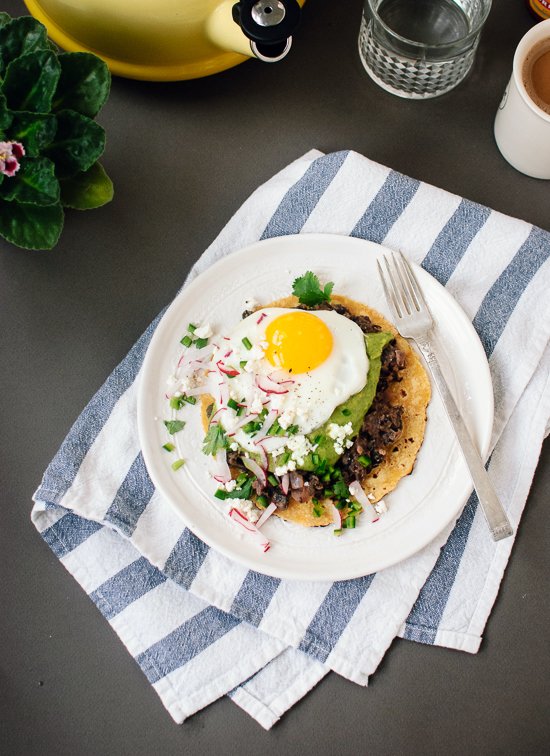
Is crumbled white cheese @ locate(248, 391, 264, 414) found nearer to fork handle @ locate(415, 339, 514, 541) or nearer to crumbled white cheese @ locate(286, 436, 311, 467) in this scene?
crumbled white cheese @ locate(286, 436, 311, 467)

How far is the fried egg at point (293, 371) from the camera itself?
5.53 ft

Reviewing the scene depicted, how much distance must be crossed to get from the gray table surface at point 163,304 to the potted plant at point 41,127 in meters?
0.34

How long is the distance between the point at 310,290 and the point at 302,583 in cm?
67

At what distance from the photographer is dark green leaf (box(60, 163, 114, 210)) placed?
166 cm

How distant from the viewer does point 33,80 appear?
1.52m

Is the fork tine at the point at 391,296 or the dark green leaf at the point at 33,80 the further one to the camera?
the fork tine at the point at 391,296

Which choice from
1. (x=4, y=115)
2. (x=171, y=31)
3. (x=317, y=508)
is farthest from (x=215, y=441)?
(x=171, y=31)

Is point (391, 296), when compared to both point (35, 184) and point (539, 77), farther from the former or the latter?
point (35, 184)

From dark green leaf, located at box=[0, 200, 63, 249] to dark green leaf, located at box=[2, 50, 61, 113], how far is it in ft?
0.66

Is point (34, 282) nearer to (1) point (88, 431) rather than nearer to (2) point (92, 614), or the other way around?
(1) point (88, 431)

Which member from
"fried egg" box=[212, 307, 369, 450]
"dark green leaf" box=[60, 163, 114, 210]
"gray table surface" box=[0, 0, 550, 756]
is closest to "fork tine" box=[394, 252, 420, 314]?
A: "fried egg" box=[212, 307, 369, 450]

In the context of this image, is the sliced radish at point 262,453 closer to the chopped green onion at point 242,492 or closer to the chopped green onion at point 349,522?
the chopped green onion at point 242,492

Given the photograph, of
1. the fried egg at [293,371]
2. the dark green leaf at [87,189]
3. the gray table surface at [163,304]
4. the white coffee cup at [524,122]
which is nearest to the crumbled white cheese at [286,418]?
the fried egg at [293,371]

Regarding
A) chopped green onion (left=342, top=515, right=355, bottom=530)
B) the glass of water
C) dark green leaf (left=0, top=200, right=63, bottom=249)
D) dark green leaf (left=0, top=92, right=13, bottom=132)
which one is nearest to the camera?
dark green leaf (left=0, top=92, right=13, bottom=132)
